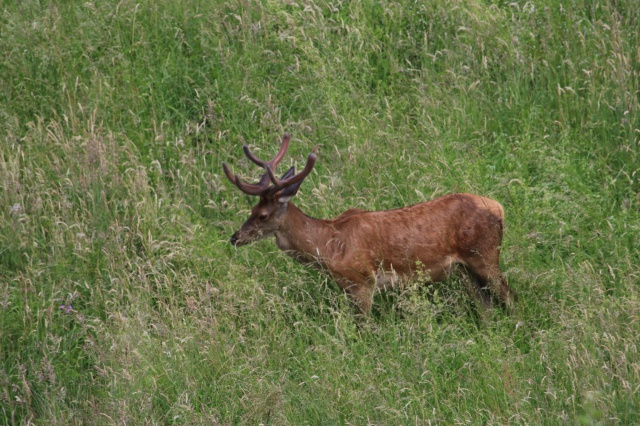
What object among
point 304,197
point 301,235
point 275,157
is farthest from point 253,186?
point 304,197

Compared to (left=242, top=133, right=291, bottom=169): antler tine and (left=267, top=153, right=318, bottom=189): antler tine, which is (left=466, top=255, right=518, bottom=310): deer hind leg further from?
(left=242, top=133, right=291, bottom=169): antler tine

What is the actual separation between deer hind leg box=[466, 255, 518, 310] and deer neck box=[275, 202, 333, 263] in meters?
1.20

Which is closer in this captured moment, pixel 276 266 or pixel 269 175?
pixel 269 175

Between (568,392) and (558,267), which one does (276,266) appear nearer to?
(558,267)

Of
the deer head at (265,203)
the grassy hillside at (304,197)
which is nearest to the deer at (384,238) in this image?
the deer head at (265,203)

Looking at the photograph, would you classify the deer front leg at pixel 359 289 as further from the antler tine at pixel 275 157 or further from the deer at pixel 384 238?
the antler tine at pixel 275 157

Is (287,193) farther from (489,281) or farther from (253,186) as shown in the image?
(489,281)

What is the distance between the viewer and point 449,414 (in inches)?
260

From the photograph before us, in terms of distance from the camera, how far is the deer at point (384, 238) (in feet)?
26.7

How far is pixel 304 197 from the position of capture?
917 centimetres

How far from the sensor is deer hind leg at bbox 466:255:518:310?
7887mm

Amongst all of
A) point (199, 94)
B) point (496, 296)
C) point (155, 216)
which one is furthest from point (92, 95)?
point (496, 296)

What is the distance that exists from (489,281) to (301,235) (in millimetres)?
1541

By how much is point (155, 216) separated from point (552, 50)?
4286 mm
